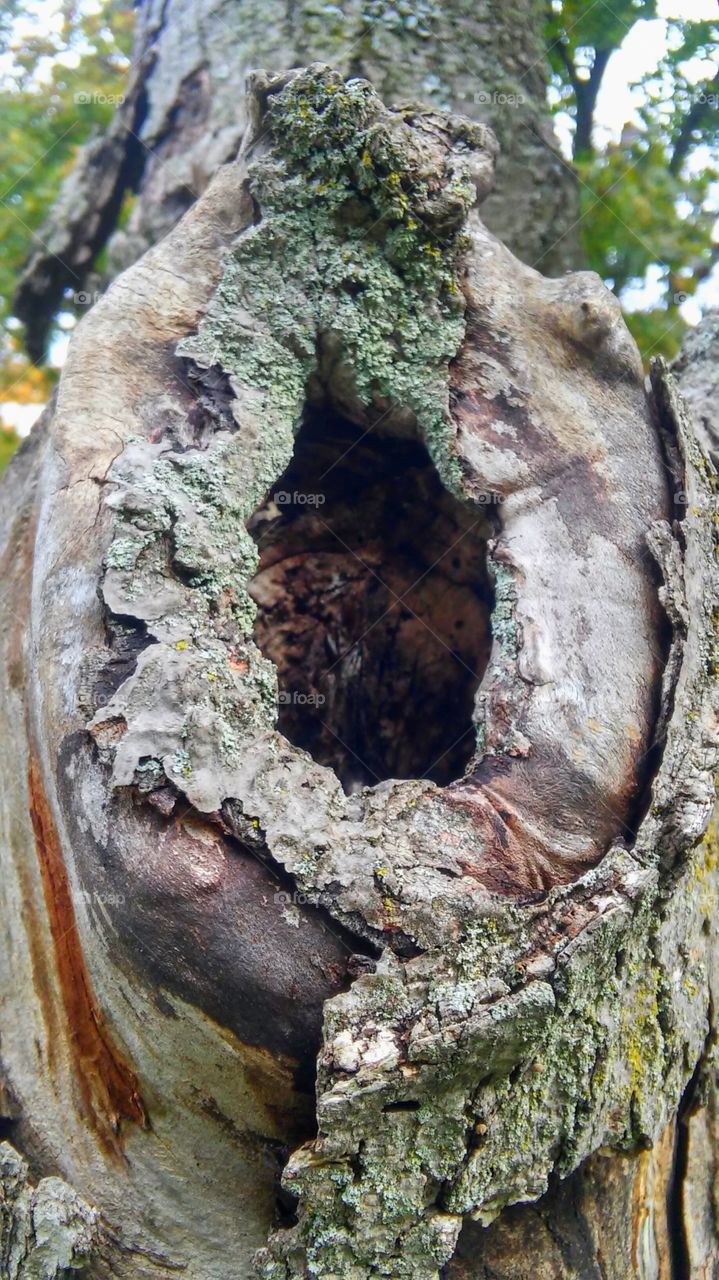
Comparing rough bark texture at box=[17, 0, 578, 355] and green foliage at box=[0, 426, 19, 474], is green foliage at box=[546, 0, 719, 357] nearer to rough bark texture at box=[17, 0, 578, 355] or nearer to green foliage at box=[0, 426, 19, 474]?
rough bark texture at box=[17, 0, 578, 355]

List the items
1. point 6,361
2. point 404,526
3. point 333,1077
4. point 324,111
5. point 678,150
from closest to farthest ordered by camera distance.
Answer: point 333,1077
point 324,111
point 404,526
point 678,150
point 6,361

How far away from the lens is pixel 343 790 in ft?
5.20

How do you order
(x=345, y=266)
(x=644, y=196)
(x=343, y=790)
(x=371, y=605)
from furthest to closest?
(x=644, y=196), (x=371, y=605), (x=345, y=266), (x=343, y=790)

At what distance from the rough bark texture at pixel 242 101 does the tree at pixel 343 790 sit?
0.54 meters

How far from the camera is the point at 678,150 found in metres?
3.30

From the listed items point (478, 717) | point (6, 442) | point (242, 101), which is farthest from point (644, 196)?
point (6, 442)

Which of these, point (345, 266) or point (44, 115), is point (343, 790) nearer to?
point (345, 266)

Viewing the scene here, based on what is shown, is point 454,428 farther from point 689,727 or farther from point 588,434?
point 689,727

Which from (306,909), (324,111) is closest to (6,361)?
(324,111)

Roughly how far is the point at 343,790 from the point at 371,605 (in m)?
0.64

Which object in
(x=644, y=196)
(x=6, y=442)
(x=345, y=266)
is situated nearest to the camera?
(x=345, y=266)

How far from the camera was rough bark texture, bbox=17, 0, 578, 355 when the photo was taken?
2.21 meters

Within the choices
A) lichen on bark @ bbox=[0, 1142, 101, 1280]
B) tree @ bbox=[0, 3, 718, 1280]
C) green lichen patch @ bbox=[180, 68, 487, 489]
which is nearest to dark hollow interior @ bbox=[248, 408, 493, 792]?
tree @ bbox=[0, 3, 718, 1280]

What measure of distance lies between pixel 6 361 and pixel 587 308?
358 cm
